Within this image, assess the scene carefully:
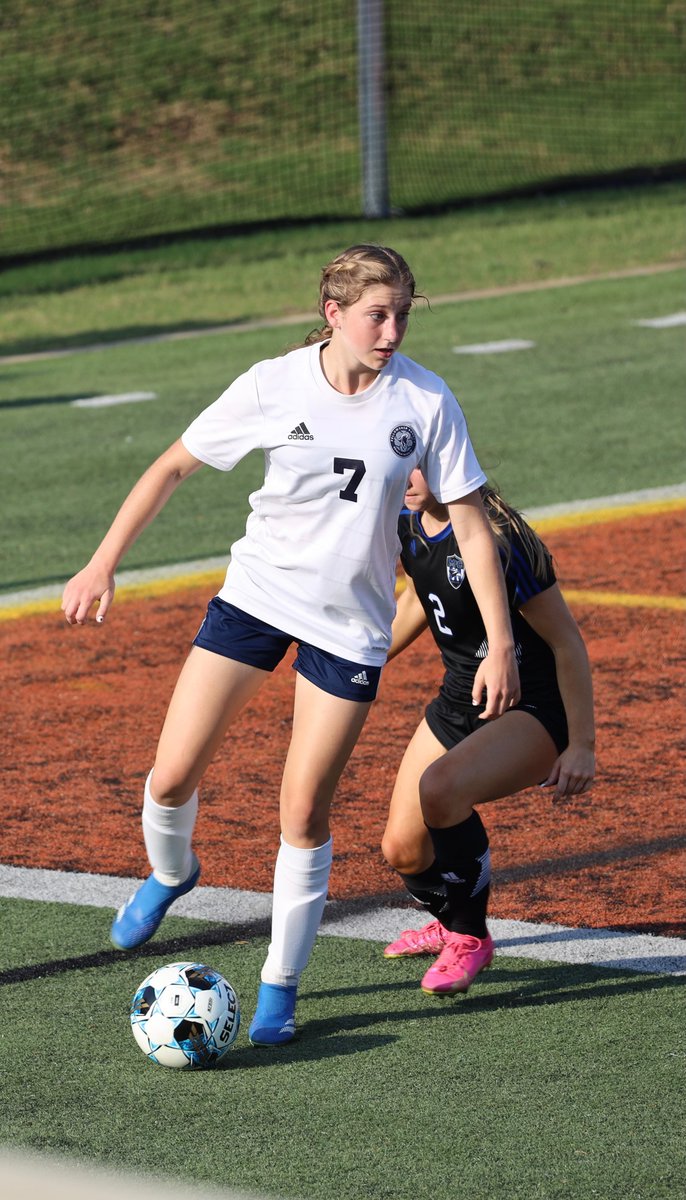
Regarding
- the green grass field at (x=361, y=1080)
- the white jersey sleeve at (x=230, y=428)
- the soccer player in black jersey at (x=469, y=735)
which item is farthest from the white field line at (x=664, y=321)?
the white jersey sleeve at (x=230, y=428)

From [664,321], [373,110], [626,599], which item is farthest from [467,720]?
[373,110]

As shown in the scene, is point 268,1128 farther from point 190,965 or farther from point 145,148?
point 145,148

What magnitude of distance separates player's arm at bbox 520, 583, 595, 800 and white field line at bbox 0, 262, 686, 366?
521 inches

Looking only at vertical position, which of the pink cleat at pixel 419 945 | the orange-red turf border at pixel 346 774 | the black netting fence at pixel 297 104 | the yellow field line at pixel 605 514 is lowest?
the black netting fence at pixel 297 104

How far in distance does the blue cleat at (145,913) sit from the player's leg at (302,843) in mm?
442

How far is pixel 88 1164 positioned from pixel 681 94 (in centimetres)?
3195

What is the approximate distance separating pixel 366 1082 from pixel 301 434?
160 centimetres

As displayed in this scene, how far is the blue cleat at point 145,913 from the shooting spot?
4938 millimetres

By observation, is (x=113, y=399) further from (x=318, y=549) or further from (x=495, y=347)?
(x=318, y=549)

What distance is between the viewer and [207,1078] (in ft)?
14.5

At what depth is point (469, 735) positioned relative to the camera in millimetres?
5035

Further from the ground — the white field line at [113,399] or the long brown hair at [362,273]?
the long brown hair at [362,273]

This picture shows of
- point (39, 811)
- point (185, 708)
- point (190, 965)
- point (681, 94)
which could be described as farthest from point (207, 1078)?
point (681, 94)

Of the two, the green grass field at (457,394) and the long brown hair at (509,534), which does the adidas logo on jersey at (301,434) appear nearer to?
the long brown hair at (509,534)
